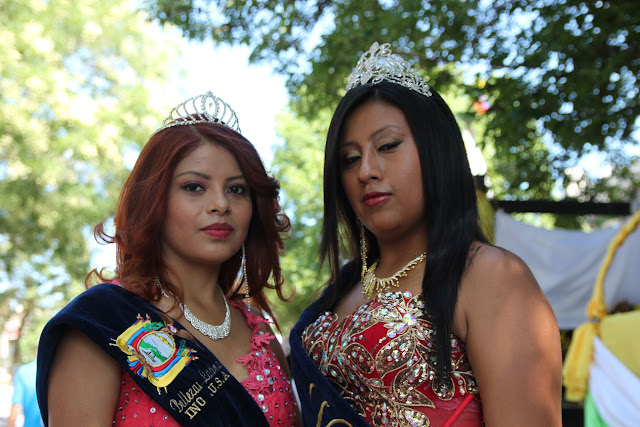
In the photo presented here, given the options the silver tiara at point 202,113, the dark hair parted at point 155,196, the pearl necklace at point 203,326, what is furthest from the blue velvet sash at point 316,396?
the silver tiara at point 202,113

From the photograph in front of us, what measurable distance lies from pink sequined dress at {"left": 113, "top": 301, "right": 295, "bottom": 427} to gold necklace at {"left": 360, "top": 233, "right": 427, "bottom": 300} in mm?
555

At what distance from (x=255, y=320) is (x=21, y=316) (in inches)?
559

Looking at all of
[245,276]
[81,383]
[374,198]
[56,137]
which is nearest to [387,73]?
[374,198]

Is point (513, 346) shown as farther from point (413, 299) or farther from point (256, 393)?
point (256, 393)

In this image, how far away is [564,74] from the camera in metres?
4.62

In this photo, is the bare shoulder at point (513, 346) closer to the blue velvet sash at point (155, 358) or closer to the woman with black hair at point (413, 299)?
the woman with black hair at point (413, 299)

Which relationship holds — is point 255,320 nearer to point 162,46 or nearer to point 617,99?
point 617,99

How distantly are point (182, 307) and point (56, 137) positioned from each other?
962cm

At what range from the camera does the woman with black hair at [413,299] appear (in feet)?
5.69

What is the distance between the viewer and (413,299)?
1.99 metres

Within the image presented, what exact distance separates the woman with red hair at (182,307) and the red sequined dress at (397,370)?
0.46 meters

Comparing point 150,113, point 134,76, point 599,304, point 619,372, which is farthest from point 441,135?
point 134,76

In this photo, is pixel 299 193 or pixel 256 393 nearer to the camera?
pixel 256 393

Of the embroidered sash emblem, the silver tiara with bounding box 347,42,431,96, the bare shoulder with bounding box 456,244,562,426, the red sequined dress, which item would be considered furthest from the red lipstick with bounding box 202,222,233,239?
the bare shoulder with bounding box 456,244,562,426
